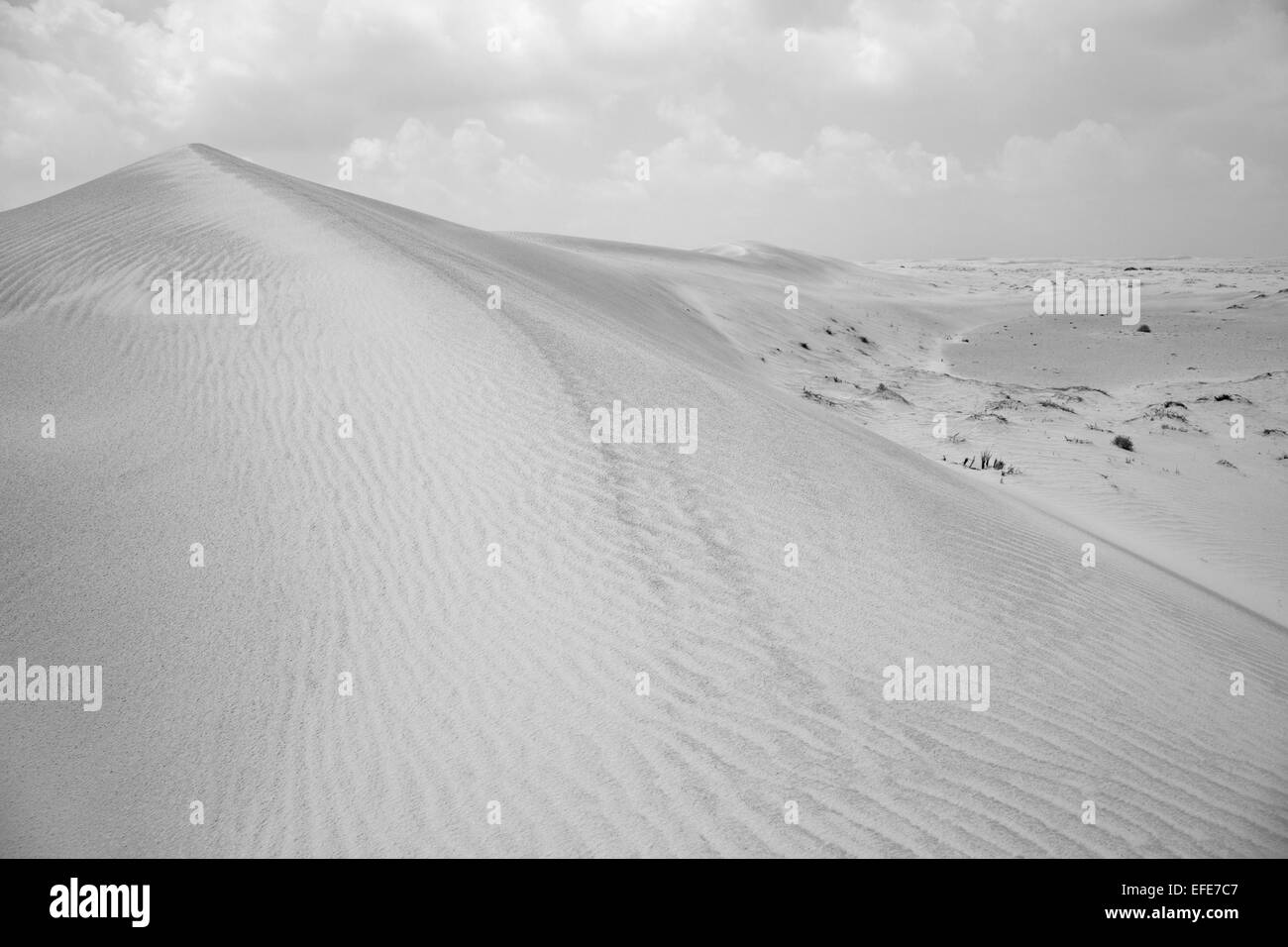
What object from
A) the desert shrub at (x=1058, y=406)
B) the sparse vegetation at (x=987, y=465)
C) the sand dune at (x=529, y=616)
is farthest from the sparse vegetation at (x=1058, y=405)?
the sand dune at (x=529, y=616)

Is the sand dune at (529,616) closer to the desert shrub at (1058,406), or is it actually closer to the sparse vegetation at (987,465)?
the sparse vegetation at (987,465)

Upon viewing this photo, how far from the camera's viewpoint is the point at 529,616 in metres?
4.13

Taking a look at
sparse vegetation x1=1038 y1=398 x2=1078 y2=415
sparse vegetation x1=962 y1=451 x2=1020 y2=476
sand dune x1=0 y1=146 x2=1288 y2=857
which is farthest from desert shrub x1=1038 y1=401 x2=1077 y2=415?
sand dune x1=0 y1=146 x2=1288 y2=857

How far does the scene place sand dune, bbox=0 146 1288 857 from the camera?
10.6ft

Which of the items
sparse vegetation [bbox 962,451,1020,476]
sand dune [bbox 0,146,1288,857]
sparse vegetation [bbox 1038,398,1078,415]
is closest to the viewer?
sand dune [bbox 0,146,1288,857]

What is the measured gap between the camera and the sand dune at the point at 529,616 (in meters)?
3.23

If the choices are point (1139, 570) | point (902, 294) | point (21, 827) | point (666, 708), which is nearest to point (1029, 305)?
point (902, 294)

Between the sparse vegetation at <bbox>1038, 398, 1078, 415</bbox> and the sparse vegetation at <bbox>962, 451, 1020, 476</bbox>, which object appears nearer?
the sparse vegetation at <bbox>962, 451, 1020, 476</bbox>

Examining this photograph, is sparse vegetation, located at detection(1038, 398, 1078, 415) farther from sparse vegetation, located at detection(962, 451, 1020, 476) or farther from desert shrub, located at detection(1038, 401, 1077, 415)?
sparse vegetation, located at detection(962, 451, 1020, 476)

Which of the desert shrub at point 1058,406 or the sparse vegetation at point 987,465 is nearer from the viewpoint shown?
the sparse vegetation at point 987,465

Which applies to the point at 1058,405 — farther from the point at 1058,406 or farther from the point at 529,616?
the point at 529,616
